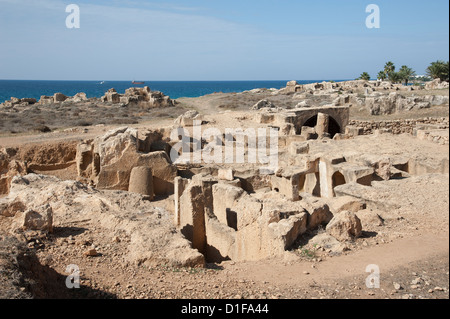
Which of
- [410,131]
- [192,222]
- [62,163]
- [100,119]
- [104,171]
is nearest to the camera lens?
[192,222]

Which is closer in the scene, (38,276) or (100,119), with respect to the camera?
(38,276)

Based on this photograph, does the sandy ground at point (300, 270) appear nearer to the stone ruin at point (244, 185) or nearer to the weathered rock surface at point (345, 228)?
the weathered rock surface at point (345, 228)

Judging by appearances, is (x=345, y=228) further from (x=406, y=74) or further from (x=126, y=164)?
(x=406, y=74)

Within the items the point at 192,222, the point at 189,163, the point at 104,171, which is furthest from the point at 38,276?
the point at 189,163

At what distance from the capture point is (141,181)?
41.7ft

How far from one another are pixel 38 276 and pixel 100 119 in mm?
22343

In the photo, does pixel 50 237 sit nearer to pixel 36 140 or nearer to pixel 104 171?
pixel 104 171

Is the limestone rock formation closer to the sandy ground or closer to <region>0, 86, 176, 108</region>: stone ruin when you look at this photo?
the sandy ground

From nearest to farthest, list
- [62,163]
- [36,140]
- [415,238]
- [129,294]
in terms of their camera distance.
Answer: [129,294] → [415,238] → [62,163] → [36,140]

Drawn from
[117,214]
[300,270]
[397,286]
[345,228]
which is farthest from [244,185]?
[397,286]
